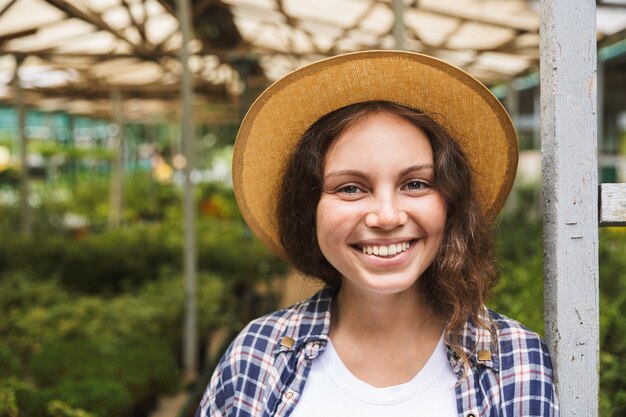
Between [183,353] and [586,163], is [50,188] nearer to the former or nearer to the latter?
[183,353]

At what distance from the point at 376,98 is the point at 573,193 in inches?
15.6

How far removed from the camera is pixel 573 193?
44.1 inches

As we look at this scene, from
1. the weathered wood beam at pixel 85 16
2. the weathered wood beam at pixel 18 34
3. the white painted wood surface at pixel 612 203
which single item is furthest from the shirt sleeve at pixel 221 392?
A: the weathered wood beam at pixel 18 34

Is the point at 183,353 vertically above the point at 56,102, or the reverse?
the point at 56,102

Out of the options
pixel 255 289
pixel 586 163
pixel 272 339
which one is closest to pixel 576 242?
pixel 586 163

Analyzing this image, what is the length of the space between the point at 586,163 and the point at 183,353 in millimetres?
3480

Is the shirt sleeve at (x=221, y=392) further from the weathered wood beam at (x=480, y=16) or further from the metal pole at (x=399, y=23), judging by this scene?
the weathered wood beam at (x=480, y=16)

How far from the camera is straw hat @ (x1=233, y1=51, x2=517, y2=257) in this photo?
119cm

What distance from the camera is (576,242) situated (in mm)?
1124

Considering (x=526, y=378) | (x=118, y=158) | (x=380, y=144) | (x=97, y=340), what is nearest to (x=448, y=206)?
(x=380, y=144)

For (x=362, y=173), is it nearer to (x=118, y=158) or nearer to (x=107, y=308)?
(x=107, y=308)

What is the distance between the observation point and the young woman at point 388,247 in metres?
1.15

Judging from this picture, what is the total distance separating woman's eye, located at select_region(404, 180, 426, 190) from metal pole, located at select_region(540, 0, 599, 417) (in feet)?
0.75

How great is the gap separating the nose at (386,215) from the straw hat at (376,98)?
217 millimetres
